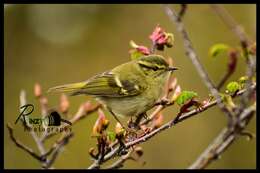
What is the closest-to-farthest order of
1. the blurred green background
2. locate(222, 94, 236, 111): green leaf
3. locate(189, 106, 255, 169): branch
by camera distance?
locate(189, 106, 255, 169): branch
locate(222, 94, 236, 111): green leaf
the blurred green background

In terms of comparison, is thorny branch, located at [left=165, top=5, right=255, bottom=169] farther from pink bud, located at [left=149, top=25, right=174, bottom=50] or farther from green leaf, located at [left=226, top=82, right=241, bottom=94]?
pink bud, located at [left=149, top=25, right=174, bottom=50]

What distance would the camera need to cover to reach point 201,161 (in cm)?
152

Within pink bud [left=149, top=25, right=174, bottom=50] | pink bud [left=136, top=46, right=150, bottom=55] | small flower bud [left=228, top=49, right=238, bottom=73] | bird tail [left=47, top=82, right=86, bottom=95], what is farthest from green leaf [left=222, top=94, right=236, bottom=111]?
bird tail [left=47, top=82, right=86, bottom=95]

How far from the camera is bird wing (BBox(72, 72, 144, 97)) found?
13.0 ft

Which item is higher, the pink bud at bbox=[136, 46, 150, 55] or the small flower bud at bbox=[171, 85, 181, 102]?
the pink bud at bbox=[136, 46, 150, 55]

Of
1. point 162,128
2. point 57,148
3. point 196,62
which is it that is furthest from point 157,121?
point 196,62

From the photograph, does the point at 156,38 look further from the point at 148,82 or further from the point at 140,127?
the point at 148,82

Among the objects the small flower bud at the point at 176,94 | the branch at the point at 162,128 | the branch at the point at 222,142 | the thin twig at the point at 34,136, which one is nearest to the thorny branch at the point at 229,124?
the branch at the point at 222,142

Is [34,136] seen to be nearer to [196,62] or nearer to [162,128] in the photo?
[162,128]

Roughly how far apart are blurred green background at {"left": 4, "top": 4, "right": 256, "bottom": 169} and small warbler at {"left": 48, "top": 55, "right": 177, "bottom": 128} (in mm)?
3752

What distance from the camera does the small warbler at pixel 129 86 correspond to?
152 inches

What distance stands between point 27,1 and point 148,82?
5.33 metres

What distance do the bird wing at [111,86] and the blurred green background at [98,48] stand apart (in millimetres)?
3764

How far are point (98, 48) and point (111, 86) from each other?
5.57 metres
